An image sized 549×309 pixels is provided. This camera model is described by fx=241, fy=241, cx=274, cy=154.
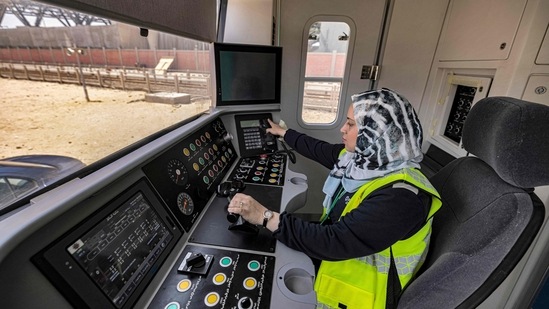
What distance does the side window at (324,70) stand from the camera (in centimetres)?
189

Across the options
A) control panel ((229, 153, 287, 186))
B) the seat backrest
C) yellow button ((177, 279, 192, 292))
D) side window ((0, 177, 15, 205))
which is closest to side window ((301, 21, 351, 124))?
control panel ((229, 153, 287, 186))

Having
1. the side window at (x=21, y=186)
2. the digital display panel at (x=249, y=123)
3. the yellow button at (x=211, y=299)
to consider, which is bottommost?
the yellow button at (x=211, y=299)

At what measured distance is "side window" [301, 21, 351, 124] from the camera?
1887 mm

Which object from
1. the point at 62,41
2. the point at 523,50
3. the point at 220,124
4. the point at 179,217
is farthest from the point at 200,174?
the point at 523,50

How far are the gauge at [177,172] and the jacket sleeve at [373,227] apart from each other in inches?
20.5

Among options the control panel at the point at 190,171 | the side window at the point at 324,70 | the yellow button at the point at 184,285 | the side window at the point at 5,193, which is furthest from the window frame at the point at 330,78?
the side window at the point at 5,193

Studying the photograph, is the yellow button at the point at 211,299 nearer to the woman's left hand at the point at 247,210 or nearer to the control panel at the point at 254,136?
the woman's left hand at the point at 247,210

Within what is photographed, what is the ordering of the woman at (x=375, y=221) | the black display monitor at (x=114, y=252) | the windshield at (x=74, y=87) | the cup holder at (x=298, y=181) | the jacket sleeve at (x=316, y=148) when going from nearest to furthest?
the black display monitor at (x=114, y=252) → the windshield at (x=74, y=87) → the woman at (x=375, y=221) → the cup holder at (x=298, y=181) → the jacket sleeve at (x=316, y=148)

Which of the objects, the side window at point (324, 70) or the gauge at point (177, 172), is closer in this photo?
the gauge at point (177, 172)

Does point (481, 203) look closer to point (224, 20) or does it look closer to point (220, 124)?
point (220, 124)

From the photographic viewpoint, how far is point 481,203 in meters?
0.72

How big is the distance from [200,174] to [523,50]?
155cm

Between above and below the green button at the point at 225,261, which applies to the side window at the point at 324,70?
above

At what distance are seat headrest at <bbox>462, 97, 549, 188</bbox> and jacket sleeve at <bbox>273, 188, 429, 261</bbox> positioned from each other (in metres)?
0.22
